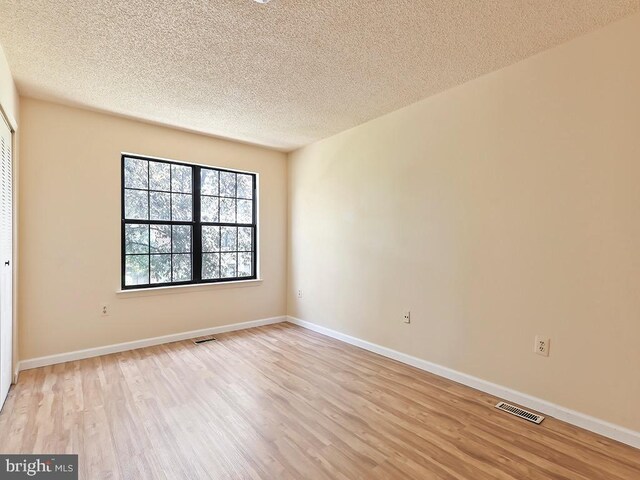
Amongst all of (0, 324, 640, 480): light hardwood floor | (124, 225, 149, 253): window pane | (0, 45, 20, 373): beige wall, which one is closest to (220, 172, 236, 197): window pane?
(124, 225, 149, 253): window pane

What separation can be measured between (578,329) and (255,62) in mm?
2893

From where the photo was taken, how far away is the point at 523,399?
2.42m

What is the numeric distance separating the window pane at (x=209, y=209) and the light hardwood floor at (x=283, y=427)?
71.1 inches

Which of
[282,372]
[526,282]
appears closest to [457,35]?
[526,282]

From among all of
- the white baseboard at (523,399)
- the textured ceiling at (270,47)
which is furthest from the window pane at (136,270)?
the white baseboard at (523,399)

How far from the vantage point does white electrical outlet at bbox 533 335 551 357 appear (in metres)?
2.33

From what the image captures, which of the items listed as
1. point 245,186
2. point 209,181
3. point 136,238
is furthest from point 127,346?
point 245,186

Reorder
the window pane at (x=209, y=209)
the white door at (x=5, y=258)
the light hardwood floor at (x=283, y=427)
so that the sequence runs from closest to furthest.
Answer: the light hardwood floor at (x=283, y=427) < the white door at (x=5, y=258) < the window pane at (x=209, y=209)

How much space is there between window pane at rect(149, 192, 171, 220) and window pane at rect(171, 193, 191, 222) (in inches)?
2.2

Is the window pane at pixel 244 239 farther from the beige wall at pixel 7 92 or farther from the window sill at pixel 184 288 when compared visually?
the beige wall at pixel 7 92

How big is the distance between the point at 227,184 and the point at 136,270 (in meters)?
1.54

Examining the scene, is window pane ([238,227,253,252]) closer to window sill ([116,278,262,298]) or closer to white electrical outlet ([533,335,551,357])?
window sill ([116,278,262,298])

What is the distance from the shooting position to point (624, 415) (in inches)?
78.7

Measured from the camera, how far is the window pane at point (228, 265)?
442 cm
